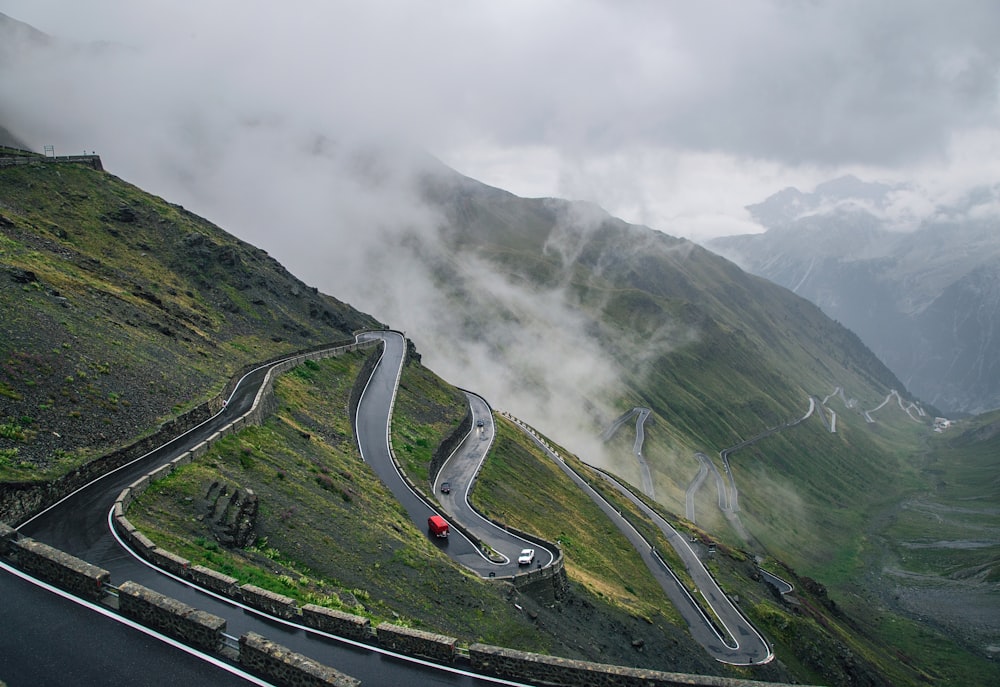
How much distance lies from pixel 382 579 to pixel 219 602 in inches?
391

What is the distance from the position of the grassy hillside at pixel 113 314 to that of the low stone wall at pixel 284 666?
54.3 ft

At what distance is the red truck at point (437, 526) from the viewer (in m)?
39.5

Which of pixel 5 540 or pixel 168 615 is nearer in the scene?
pixel 168 615

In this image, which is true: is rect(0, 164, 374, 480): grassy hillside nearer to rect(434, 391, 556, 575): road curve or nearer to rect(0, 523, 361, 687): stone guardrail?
rect(0, 523, 361, 687): stone guardrail

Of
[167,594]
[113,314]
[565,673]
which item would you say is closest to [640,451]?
[113,314]

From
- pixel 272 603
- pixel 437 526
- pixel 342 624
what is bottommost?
pixel 272 603

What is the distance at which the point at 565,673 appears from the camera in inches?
715

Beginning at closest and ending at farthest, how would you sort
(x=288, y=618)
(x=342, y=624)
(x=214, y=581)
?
(x=342, y=624) → (x=288, y=618) → (x=214, y=581)

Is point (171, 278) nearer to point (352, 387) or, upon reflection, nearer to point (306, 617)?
point (352, 387)

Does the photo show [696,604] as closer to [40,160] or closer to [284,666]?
[284,666]

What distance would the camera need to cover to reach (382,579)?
2798 cm

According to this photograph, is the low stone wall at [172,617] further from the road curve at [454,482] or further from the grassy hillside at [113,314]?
the road curve at [454,482]

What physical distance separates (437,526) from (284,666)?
1005 inches

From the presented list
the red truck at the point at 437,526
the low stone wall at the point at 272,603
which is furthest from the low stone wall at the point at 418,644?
the red truck at the point at 437,526
